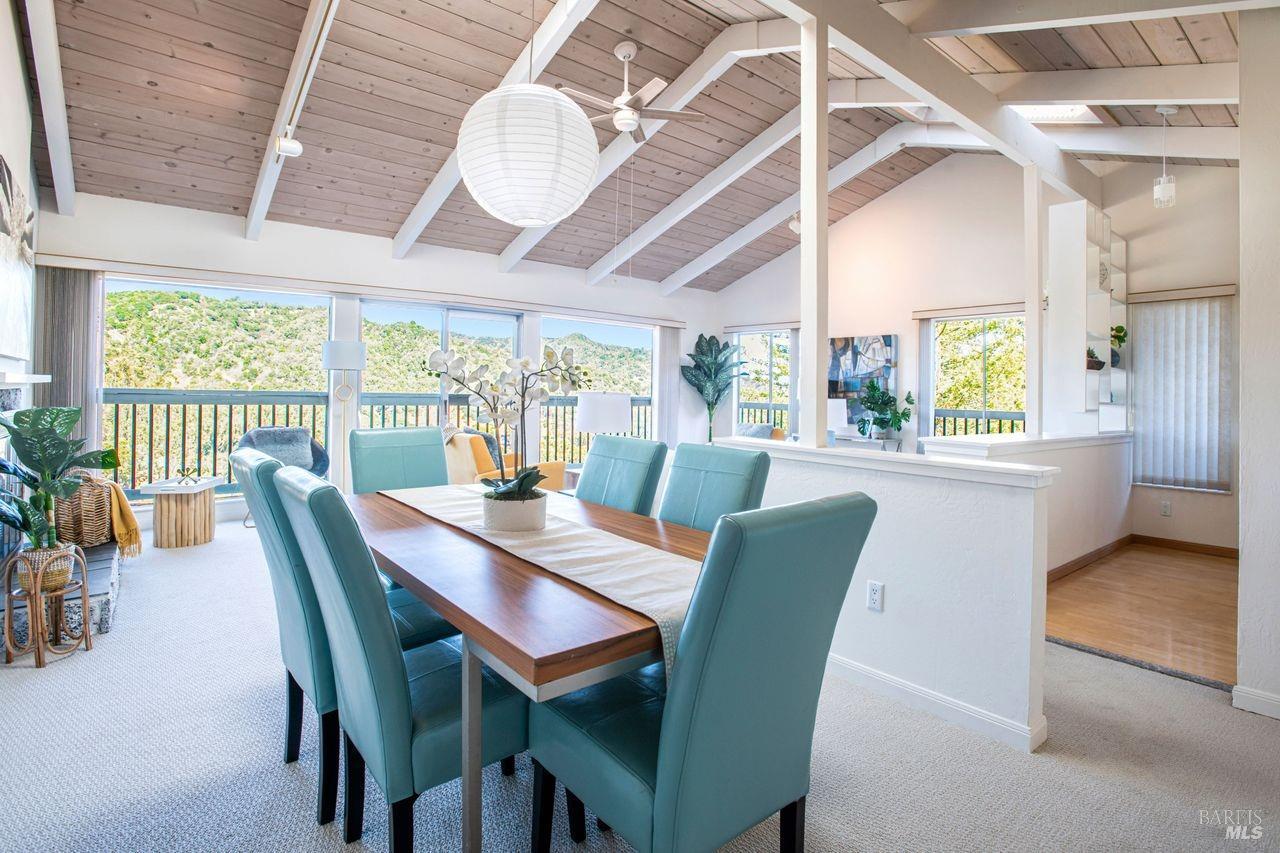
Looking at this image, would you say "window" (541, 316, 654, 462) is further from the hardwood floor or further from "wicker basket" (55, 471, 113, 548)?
the hardwood floor

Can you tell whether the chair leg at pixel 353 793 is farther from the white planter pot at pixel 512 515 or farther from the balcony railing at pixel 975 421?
the balcony railing at pixel 975 421

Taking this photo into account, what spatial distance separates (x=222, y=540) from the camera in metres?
4.71

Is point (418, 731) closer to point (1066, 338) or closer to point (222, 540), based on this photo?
point (222, 540)

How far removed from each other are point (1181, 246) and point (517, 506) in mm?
5605

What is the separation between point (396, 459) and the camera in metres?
2.98

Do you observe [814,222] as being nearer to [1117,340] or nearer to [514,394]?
[514,394]

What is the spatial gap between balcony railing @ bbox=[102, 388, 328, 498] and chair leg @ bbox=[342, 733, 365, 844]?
458cm

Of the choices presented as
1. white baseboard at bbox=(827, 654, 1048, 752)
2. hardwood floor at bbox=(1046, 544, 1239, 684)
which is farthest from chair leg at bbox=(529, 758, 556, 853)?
hardwood floor at bbox=(1046, 544, 1239, 684)

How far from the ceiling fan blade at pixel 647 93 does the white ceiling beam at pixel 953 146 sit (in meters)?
1.52

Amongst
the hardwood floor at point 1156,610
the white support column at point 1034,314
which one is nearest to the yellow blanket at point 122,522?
the hardwood floor at point 1156,610

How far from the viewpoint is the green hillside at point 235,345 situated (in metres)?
5.39

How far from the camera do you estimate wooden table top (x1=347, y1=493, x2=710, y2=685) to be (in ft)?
3.68

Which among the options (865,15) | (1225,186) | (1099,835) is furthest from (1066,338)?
(1099,835)

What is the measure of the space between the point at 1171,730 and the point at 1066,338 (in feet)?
9.59
